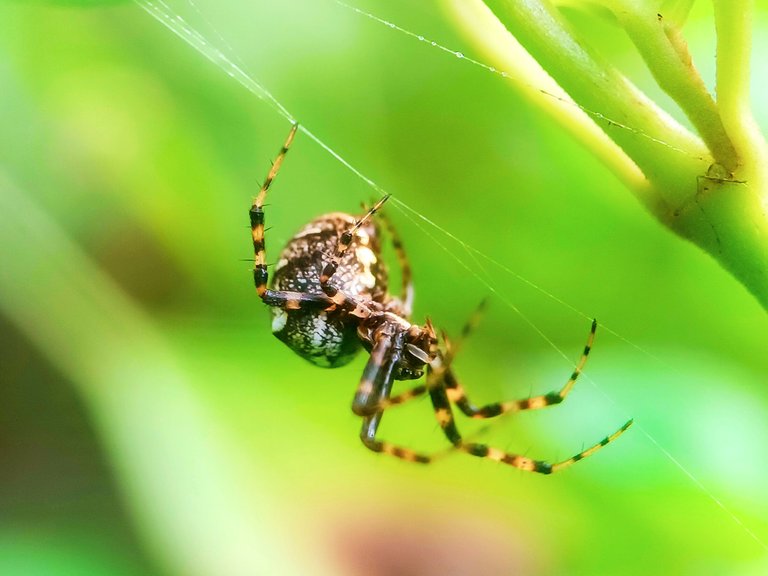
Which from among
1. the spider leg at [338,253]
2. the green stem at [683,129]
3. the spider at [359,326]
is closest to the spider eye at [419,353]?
the spider at [359,326]

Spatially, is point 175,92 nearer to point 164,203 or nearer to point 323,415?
point 164,203

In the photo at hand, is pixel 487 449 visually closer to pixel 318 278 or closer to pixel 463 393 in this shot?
pixel 463 393

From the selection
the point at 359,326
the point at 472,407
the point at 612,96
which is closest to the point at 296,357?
the point at 359,326

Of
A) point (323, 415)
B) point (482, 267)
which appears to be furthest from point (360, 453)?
point (482, 267)

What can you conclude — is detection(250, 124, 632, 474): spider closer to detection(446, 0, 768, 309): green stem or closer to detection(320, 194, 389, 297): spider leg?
detection(320, 194, 389, 297): spider leg

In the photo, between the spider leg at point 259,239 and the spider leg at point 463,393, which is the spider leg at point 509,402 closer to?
the spider leg at point 463,393
